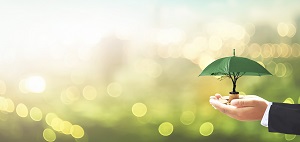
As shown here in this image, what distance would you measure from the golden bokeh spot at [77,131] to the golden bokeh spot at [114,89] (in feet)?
0.85

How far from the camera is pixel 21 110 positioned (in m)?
2.37

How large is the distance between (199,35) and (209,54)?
12cm

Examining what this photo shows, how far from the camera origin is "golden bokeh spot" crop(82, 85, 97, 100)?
2.29 meters

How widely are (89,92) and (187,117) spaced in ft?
1.79

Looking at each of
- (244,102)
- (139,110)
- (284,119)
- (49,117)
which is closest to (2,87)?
(49,117)

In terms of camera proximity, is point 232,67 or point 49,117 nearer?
point 232,67

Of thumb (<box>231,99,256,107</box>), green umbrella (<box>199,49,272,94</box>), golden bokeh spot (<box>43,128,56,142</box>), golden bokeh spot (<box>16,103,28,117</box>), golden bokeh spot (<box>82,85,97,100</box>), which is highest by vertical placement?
green umbrella (<box>199,49,272,94</box>)

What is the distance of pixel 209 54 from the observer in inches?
88.8

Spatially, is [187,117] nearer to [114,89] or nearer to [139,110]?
[139,110]

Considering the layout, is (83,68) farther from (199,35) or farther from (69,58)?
(199,35)

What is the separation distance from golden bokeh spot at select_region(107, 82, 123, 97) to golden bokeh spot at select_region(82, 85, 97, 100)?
0.25 ft

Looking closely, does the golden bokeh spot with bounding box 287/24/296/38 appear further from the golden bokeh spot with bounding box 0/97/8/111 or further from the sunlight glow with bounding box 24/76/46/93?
the golden bokeh spot with bounding box 0/97/8/111

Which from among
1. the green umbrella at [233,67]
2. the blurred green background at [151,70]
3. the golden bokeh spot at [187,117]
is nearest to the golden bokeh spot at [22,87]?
the blurred green background at [151,70]

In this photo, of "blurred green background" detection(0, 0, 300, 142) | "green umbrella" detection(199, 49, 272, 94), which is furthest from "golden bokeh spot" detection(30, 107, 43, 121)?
"green umbrella" detection(199, 49, 272, 94)
